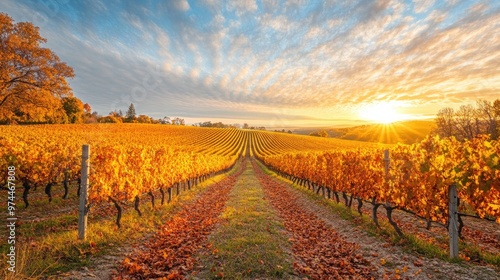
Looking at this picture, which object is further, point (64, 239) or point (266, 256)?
point (64, 239)

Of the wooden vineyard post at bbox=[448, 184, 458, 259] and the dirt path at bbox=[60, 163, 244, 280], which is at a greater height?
the wooden vineyard post at bbox=[448, 184, 458, 259]

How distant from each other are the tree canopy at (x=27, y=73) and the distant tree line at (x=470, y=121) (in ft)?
210

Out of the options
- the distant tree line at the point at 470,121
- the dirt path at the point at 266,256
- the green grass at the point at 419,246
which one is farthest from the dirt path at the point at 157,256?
the distant tree line at the point at 470,121

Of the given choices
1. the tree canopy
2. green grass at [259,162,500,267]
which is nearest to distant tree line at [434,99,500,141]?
green grass at [259,162,500,267]

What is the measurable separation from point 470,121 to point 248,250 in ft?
209

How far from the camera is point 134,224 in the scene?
9.52m

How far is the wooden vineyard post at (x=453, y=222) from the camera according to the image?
6.72 metres

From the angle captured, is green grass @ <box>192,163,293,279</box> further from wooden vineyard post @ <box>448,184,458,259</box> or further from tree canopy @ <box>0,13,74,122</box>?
tree canopy @ <box>0,13,74,122</box>

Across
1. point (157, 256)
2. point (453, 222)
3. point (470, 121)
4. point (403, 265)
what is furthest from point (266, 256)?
point (470, 121)

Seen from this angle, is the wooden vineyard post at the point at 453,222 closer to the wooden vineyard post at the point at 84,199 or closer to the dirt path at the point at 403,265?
the dirt path at the point at 403,265

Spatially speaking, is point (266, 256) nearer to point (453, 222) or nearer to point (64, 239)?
point (453, 222)

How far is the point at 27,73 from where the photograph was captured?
20297mm

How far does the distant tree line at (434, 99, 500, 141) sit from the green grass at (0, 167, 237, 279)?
57985 millimetres

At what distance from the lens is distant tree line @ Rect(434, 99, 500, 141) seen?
45219mm
